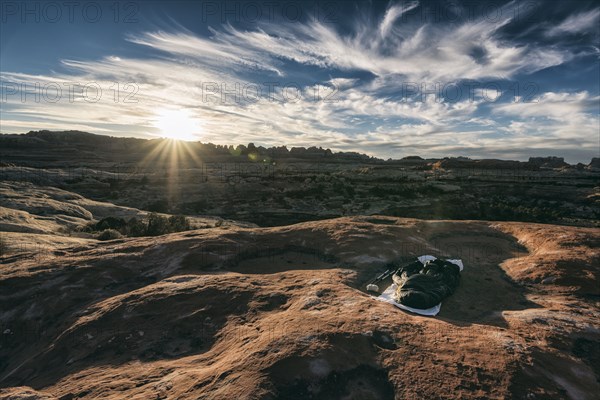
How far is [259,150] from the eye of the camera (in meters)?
143

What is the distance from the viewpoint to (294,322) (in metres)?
5.03

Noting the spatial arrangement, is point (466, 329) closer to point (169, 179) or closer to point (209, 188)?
point (209, 188)

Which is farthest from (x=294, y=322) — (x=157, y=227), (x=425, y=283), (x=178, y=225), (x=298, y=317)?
(x=178, y=225)

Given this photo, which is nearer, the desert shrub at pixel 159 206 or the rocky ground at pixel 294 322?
the rocky ground at pixel 294 322

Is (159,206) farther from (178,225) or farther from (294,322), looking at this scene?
(294,322)

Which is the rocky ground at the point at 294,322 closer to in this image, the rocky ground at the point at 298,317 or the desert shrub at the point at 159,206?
the rocky ground at the point at 298,317

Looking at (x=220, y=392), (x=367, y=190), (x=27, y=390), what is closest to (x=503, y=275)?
(x=220, y=392)

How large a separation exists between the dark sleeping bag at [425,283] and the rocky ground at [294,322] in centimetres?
32

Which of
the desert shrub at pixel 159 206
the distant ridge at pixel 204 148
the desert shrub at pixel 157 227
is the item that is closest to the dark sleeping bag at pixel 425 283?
the desert shrub at pixel 157 227

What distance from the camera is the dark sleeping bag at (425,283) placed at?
5.90 m

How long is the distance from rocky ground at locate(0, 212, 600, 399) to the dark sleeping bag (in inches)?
12.6

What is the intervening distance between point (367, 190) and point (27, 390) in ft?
132

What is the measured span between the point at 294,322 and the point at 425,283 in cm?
293

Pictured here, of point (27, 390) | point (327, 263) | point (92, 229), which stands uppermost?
point (327, 263)
